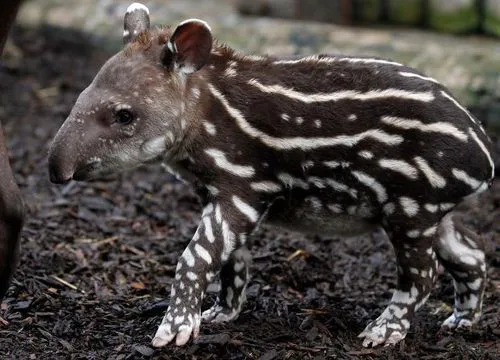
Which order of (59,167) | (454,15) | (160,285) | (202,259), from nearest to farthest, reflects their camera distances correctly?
(59,167)
(202,259)
(160,285)
(454,15)

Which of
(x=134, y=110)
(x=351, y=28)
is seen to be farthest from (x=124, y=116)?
(x=351, y=28)

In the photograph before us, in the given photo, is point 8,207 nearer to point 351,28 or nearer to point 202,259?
point 202,259

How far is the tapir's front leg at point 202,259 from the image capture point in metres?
4.85

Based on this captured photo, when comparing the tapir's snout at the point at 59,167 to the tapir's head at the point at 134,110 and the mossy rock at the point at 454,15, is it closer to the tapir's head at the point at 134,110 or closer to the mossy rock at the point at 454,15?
the tapir's head at the point at 134,110

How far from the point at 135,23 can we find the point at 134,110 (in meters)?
0.57

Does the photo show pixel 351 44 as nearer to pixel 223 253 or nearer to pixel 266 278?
pixel 266 278

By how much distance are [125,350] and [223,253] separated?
0.67m

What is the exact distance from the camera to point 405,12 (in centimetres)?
1102

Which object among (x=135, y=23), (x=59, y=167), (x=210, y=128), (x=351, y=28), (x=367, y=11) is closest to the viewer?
(x=59, y=167)

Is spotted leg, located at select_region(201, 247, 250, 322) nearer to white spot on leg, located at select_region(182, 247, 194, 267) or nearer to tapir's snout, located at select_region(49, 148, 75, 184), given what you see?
white spot on leg, located at select_region(182, 247, 194, 267)

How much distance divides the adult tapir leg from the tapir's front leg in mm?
782

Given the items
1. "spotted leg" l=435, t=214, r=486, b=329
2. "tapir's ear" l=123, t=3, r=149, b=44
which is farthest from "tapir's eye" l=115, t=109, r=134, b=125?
"spotted leg" l=435, t=214, r=486, b=329

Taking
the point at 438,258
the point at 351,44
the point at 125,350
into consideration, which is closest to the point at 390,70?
the point at 438,258

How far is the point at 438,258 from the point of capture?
221 inches
